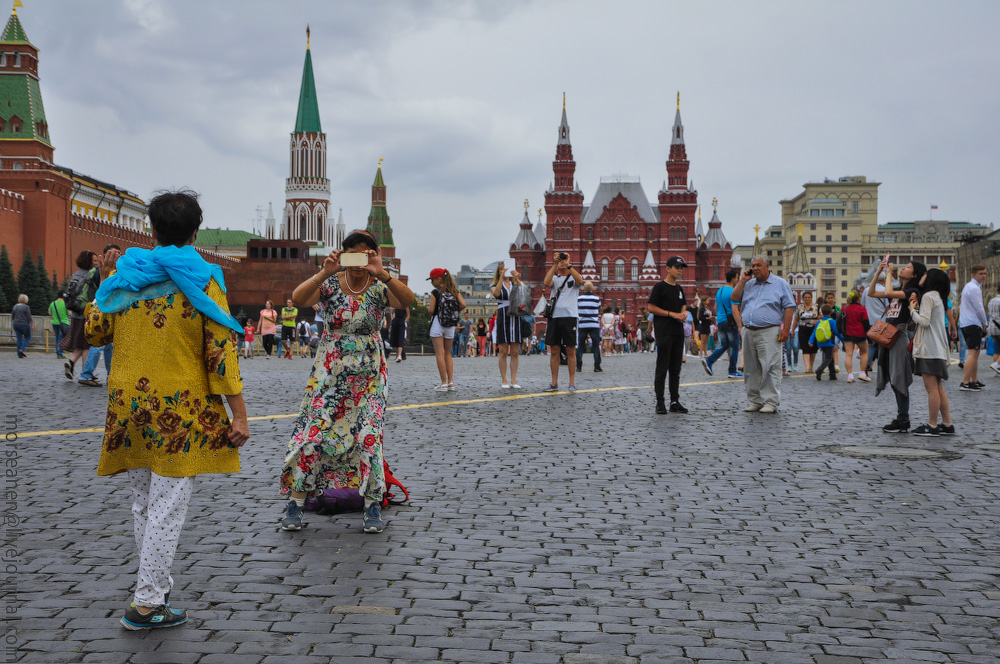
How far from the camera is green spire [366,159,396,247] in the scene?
16038 centimetres

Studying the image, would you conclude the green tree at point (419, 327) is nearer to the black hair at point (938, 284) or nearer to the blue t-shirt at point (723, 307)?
the blue t-shirt at point (723, 307)

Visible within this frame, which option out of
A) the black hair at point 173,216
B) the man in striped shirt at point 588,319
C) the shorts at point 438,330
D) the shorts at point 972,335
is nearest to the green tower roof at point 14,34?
the man in striped shirt at point 588,319

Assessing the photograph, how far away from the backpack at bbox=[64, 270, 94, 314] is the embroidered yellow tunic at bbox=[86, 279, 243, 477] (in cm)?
832

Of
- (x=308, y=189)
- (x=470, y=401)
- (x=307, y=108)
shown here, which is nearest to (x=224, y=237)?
(x=308, y=189)

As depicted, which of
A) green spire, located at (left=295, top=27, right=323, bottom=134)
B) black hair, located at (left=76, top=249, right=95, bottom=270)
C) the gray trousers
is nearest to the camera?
the gray trousers

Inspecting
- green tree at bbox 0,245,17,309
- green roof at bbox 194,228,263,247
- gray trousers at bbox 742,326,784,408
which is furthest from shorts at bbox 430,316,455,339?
green roof at bbox 194,228,263,247

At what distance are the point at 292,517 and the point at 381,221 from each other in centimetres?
15953

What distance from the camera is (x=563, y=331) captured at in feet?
43.5

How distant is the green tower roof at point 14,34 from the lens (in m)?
67.1

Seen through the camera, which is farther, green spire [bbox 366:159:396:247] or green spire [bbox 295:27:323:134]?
green spire [bbox 366:159:396:247]

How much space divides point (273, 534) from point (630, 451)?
366 cm

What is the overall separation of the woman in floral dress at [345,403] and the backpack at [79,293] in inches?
283

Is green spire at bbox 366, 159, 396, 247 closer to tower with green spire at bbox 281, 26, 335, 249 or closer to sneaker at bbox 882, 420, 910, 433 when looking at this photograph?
tower with green spire at bbox 281, 26, 335, 249

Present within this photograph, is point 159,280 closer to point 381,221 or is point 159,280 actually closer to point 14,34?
point 14,34
